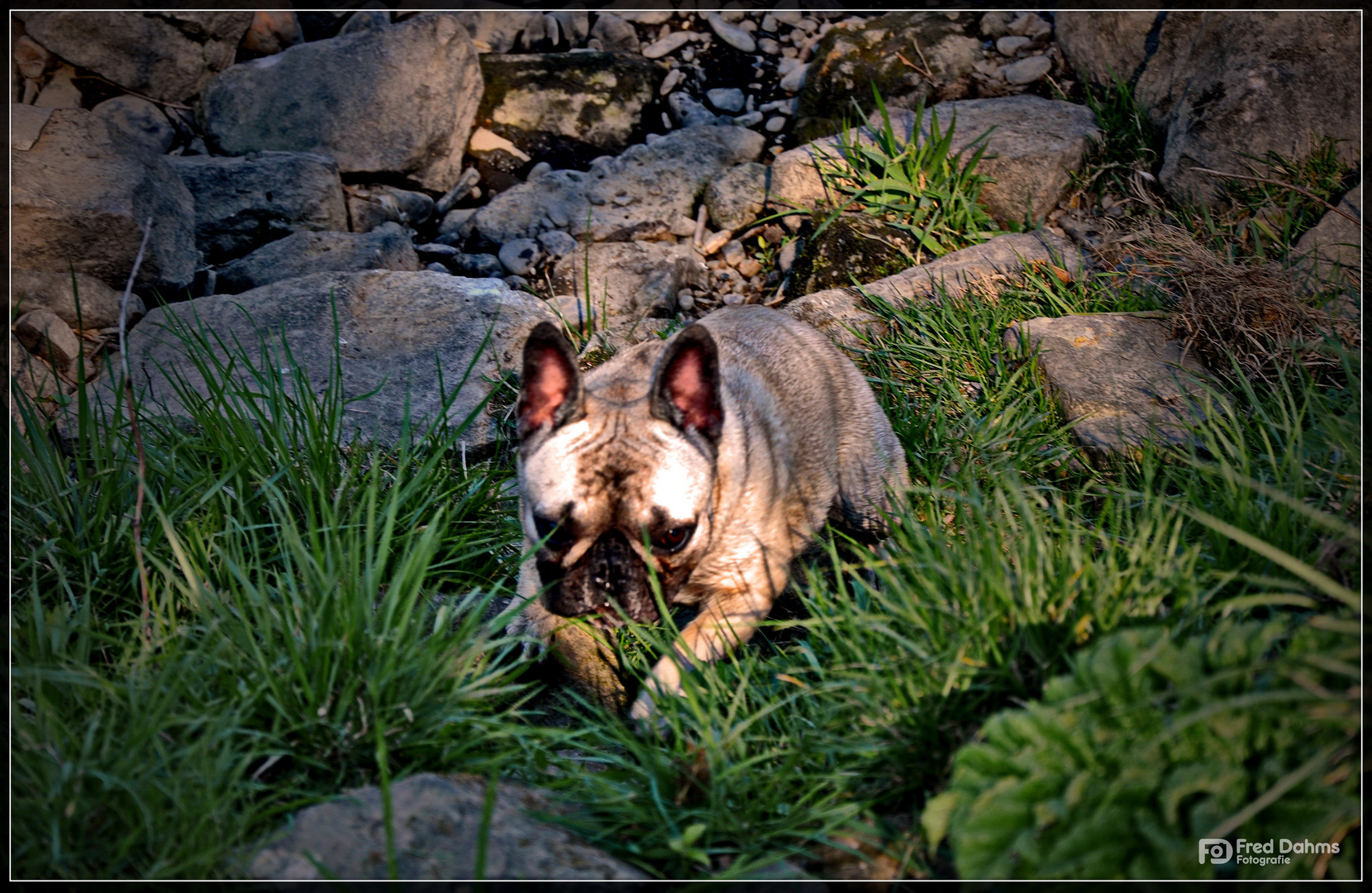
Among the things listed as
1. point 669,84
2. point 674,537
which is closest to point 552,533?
point 674,537

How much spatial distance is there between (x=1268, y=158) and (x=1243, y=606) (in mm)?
3414

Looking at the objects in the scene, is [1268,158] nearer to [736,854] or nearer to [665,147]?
[665,147]

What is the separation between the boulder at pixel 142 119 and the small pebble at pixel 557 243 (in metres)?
2.46

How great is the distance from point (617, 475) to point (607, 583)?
13.9 inches

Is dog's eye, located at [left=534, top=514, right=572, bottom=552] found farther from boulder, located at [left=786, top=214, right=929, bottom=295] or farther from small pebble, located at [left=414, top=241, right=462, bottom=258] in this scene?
small pebble, located at [left=414, top=241, right=462, bottom=258]

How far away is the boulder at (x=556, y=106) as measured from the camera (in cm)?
689

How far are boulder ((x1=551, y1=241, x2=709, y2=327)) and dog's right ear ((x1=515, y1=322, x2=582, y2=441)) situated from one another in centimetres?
237

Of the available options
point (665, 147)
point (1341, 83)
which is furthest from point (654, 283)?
point (1341, 83)

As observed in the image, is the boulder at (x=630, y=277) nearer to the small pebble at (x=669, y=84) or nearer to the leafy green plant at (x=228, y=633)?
the small pebble at (x=669, y=84)

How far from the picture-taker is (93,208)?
196 inches

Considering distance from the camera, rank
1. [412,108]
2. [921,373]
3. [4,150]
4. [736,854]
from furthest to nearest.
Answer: [412,108] → [921,373] → [4,150] → [736,854]

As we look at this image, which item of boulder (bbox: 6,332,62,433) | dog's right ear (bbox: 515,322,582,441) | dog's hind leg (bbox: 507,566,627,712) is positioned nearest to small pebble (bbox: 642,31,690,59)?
boulder (bbox: 6,332,62,433)

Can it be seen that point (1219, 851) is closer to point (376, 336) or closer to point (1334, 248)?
point (1334, 248)

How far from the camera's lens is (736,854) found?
245cm
